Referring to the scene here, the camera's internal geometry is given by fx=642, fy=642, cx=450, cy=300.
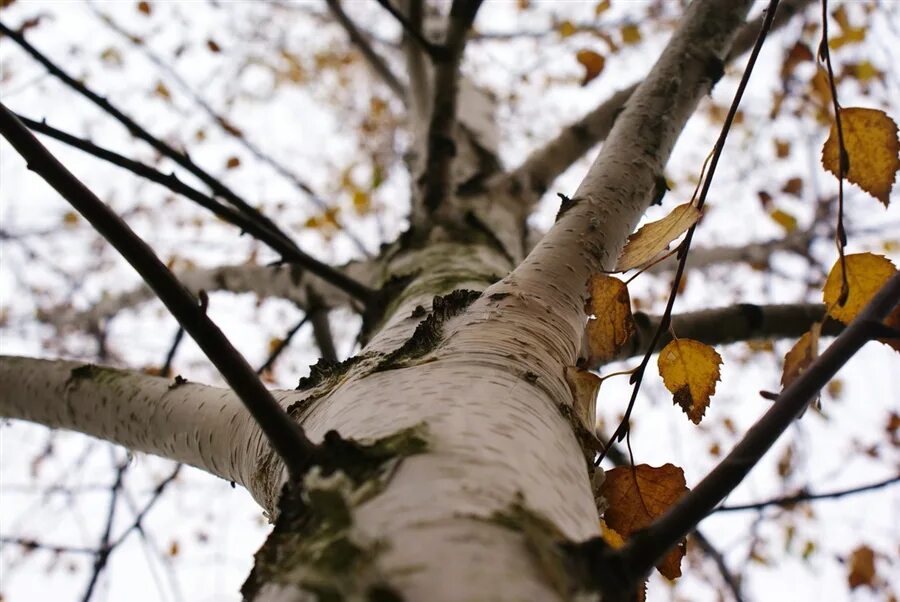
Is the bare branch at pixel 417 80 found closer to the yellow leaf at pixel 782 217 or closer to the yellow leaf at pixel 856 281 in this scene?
the yellow leaf at pixel 782 217

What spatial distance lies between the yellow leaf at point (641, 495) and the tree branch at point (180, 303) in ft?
1.42

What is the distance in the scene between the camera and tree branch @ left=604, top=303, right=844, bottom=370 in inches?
61.9

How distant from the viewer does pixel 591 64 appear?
195 centimetres

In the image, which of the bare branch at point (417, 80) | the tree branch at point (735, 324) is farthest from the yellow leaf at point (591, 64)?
the bare branch at point (417, 80)

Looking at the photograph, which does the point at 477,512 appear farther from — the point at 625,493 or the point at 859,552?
the point at 859,552

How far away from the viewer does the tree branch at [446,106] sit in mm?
2082

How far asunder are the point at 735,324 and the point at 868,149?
890 millimetres

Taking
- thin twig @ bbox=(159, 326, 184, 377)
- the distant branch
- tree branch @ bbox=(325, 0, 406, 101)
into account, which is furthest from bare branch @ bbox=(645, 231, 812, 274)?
thin twig @ bbox=(159, 326, 184, 377)

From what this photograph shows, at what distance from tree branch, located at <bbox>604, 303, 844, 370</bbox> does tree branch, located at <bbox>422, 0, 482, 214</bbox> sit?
31.4 inches

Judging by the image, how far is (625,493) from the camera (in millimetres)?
835

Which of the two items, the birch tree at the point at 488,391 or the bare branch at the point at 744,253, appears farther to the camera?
the bare branch at the point at 744,253

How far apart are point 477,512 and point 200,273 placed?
2.38 m

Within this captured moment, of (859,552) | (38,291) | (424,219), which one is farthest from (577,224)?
(38,291)

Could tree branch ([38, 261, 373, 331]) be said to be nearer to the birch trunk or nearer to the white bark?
the white bark
